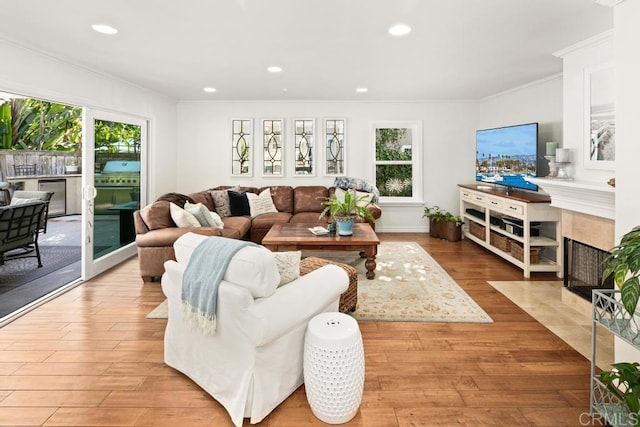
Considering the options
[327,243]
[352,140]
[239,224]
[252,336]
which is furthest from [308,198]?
[252,336]

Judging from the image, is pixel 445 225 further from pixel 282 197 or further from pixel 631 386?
pixel 631 386

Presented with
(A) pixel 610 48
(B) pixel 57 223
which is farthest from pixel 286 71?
(B) pixel 57 223

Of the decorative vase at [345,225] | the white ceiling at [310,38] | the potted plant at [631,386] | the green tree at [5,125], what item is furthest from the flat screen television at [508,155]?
the green tree at [5,125]

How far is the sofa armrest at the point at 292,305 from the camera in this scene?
176cm

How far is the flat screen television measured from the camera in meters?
4.67

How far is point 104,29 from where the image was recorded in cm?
300

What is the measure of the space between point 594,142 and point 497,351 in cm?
209

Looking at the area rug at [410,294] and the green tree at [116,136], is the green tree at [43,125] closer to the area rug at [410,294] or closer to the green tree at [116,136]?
the green tree at [116,136]

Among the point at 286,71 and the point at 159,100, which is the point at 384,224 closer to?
the point at 286,71

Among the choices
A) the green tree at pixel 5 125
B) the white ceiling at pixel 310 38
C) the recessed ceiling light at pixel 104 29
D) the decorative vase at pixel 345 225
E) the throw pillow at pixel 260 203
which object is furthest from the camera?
the green tree at pixel 5 125

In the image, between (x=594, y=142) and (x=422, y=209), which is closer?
(x=594, y=142)

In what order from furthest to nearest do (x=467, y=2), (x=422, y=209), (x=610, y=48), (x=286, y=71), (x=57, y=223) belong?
(x=57, y=223) → (x=422, y=209) → (x=286, y=71) → (x=610, y=48) → (x=467, y=2)

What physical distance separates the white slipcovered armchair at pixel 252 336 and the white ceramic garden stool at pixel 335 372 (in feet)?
0.53

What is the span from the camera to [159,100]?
19.0 feet
